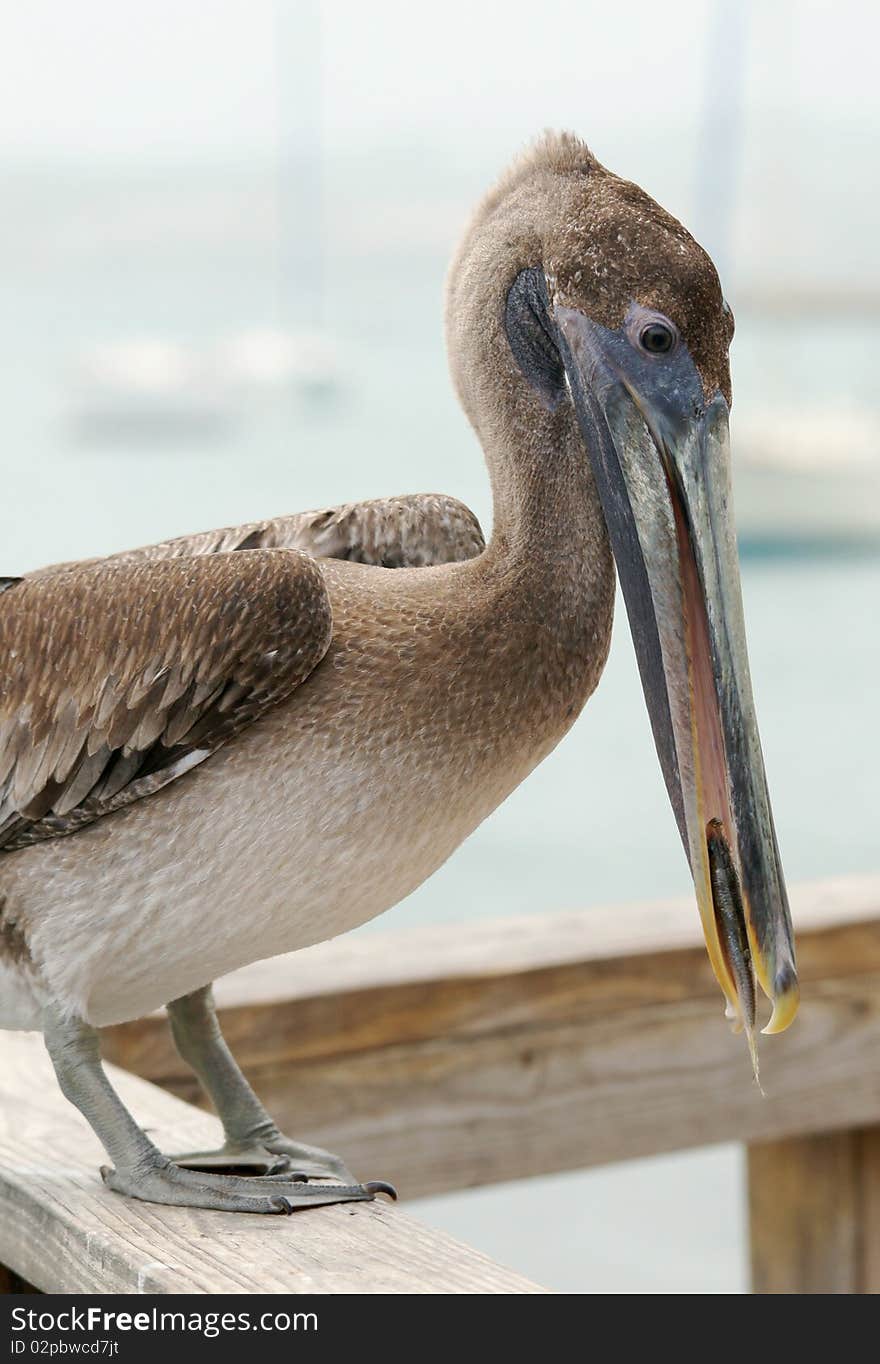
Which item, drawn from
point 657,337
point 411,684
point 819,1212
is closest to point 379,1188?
point 411,684

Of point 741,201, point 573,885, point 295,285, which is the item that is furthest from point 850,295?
point 295,285

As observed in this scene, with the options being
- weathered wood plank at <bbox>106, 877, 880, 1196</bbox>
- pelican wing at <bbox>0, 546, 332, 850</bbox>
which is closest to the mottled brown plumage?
pelican wing at <bbox>0, 546, 332, 850</bbox>

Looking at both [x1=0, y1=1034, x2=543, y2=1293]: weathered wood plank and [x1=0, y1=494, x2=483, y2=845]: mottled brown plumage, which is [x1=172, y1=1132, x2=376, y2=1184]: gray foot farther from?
[x1=0, y1=494, x2=483, y2=845]: mottled brown plumage

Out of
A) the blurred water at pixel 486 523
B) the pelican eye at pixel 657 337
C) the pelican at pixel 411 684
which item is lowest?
the blurred water at pixel 486 523

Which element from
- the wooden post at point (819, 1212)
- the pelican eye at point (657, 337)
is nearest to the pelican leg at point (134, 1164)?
the pelican eye at point (657, 337)

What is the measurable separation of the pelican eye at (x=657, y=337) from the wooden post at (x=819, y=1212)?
1.46 m

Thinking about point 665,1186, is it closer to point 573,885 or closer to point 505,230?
point 573,885

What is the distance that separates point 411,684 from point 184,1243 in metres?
0.47

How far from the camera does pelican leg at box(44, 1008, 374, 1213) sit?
1.52 m

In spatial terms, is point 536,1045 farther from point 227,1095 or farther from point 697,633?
point 697,633

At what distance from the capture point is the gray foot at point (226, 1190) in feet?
5.03

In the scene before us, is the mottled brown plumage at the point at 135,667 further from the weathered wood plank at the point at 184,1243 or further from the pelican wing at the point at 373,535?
the weathered wood plank at the point at 184,1243

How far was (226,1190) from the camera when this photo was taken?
156 centimetres

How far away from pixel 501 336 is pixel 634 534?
232 mm
